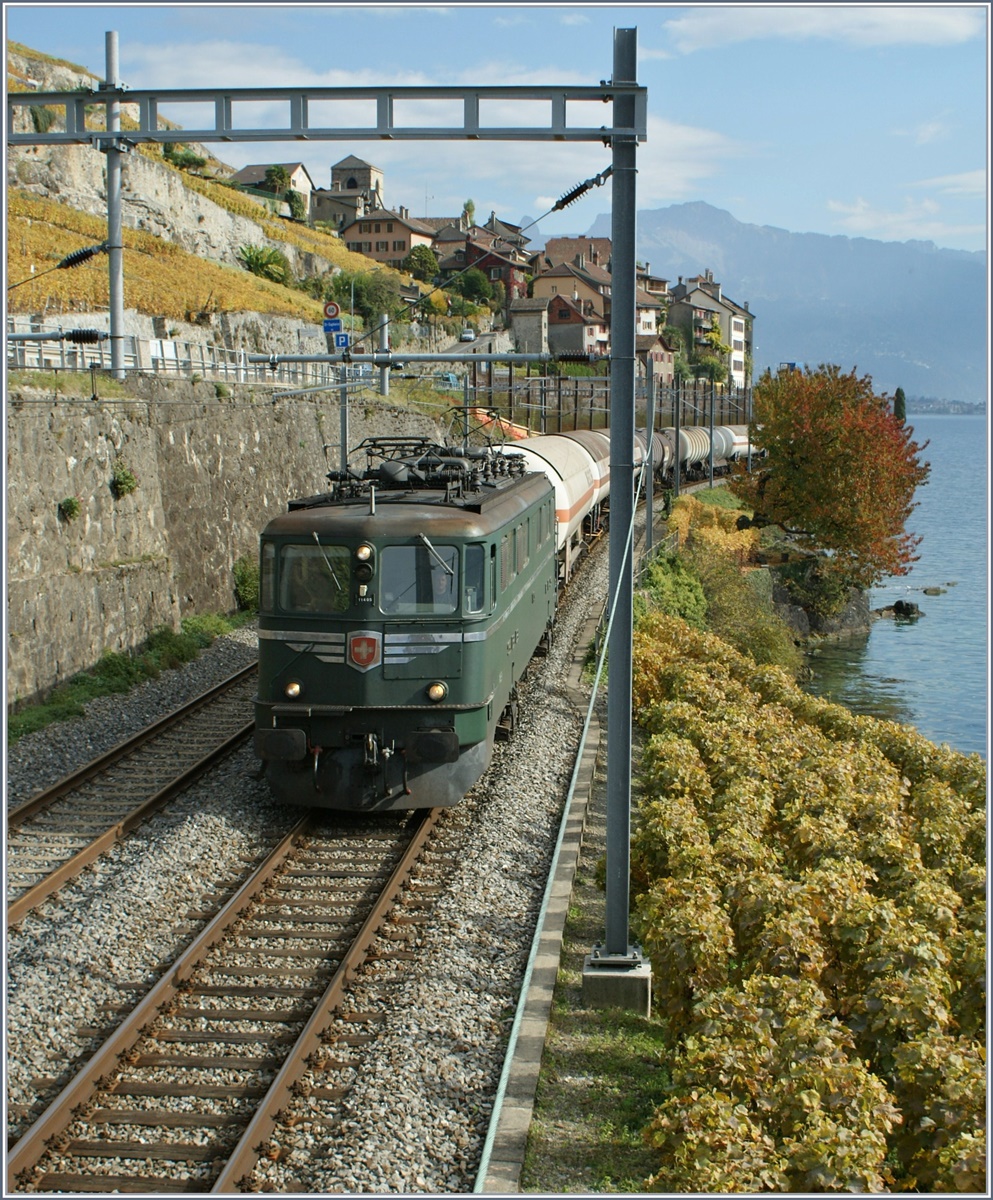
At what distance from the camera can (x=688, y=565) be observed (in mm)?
29625

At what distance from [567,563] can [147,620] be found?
837cm

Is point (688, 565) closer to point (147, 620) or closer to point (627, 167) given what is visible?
point (147, 620)

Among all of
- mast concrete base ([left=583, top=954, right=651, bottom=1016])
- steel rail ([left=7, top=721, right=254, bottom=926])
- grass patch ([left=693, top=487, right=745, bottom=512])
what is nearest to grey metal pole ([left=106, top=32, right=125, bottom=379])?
steel rail ([left=7, top=721, right=254, bottom=926])

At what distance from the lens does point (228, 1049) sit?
301 inches

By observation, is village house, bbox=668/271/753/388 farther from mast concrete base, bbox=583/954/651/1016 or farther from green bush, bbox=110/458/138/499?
mast concrete base, bbox=583/954/651/1016

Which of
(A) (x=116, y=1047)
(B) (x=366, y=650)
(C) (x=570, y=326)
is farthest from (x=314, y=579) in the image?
(C) (x=570, y=326)

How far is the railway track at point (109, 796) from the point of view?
10633 millimetres

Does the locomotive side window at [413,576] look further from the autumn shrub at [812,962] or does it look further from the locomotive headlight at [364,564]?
the autumn shrub at [812,962]

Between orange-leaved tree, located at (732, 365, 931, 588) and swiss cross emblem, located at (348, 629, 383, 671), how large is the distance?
25982 millimetres

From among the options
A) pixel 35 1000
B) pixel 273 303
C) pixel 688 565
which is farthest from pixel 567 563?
pixel 273 303

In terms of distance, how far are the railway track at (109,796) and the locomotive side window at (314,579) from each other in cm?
262

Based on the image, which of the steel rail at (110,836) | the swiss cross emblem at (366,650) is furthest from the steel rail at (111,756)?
the swiss cross emblem at (366,650)

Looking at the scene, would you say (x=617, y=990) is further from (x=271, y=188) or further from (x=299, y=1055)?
(x=271, y=188)

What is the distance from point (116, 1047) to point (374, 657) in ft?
15.2
